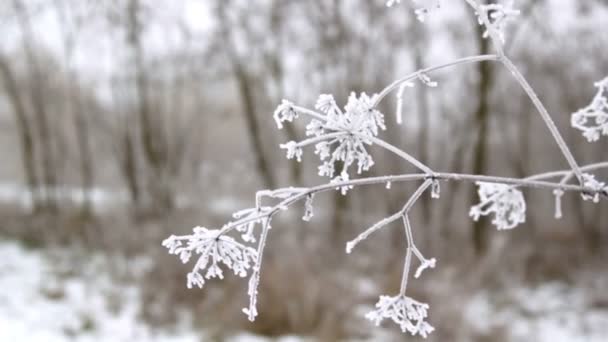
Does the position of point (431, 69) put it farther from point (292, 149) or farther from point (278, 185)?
point (278, 185)

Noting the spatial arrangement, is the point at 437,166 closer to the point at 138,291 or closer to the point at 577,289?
the point at 577,289

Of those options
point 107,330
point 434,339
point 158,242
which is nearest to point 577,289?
point 434,339

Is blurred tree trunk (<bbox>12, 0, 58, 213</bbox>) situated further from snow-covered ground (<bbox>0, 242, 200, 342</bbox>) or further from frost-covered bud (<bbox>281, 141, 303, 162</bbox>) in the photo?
frost-covered bud (<bbox>281, 141, 303, 162</bbox>)

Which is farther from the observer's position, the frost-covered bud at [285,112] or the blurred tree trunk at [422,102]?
the blurred tree trunk at [422,102]

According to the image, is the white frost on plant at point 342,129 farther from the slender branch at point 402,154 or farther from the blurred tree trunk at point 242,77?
the blurred tree trunk at point 242,77

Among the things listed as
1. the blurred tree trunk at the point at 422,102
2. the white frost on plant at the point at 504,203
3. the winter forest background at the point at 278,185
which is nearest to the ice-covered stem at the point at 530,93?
the white frost on plant at the point at 504,203

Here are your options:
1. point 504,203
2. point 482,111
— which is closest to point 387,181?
point 504,203

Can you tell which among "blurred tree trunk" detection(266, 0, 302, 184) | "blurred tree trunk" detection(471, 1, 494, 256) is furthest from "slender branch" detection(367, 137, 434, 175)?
"blurred tree trunk" detection(266, 0, 302, 184)
